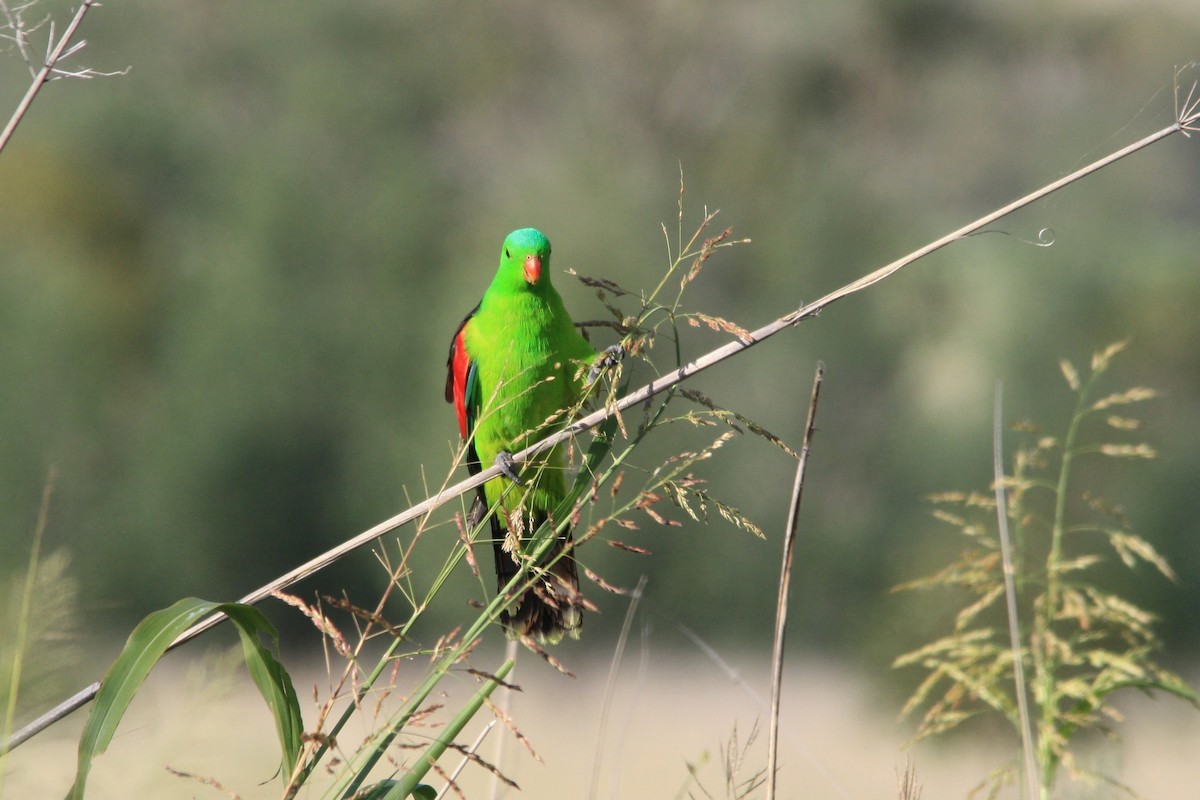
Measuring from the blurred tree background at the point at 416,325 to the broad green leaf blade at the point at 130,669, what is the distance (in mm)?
14032

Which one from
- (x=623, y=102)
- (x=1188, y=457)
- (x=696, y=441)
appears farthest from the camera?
(x=623, y=102)

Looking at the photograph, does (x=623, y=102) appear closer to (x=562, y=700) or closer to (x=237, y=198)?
(x=237, y=198)

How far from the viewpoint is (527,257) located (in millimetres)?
3916

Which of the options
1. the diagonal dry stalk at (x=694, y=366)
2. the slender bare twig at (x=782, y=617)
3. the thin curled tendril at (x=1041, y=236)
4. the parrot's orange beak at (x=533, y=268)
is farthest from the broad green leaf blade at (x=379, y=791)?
the parrot's orange beak at (x=533, y=268)

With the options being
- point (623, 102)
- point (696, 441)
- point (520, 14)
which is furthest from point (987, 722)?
point (520, 14)

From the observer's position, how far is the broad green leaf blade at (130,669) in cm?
175

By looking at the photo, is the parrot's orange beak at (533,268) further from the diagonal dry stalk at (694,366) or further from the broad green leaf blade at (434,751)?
the broad green leaf blade at (434,751)

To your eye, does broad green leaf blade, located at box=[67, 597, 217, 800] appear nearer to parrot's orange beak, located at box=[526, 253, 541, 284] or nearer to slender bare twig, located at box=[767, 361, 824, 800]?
slender bare twig, located at box=[767, 361, 824, 800]

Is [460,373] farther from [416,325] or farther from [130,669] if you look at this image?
[416,325]

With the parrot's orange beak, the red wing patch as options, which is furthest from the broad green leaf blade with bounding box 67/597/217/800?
the red wing patch

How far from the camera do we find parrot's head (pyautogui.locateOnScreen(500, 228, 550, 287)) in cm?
390

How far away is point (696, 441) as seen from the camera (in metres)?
18.6

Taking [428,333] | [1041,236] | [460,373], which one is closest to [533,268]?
[460,373]

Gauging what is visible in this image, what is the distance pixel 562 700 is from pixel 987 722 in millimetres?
7054
